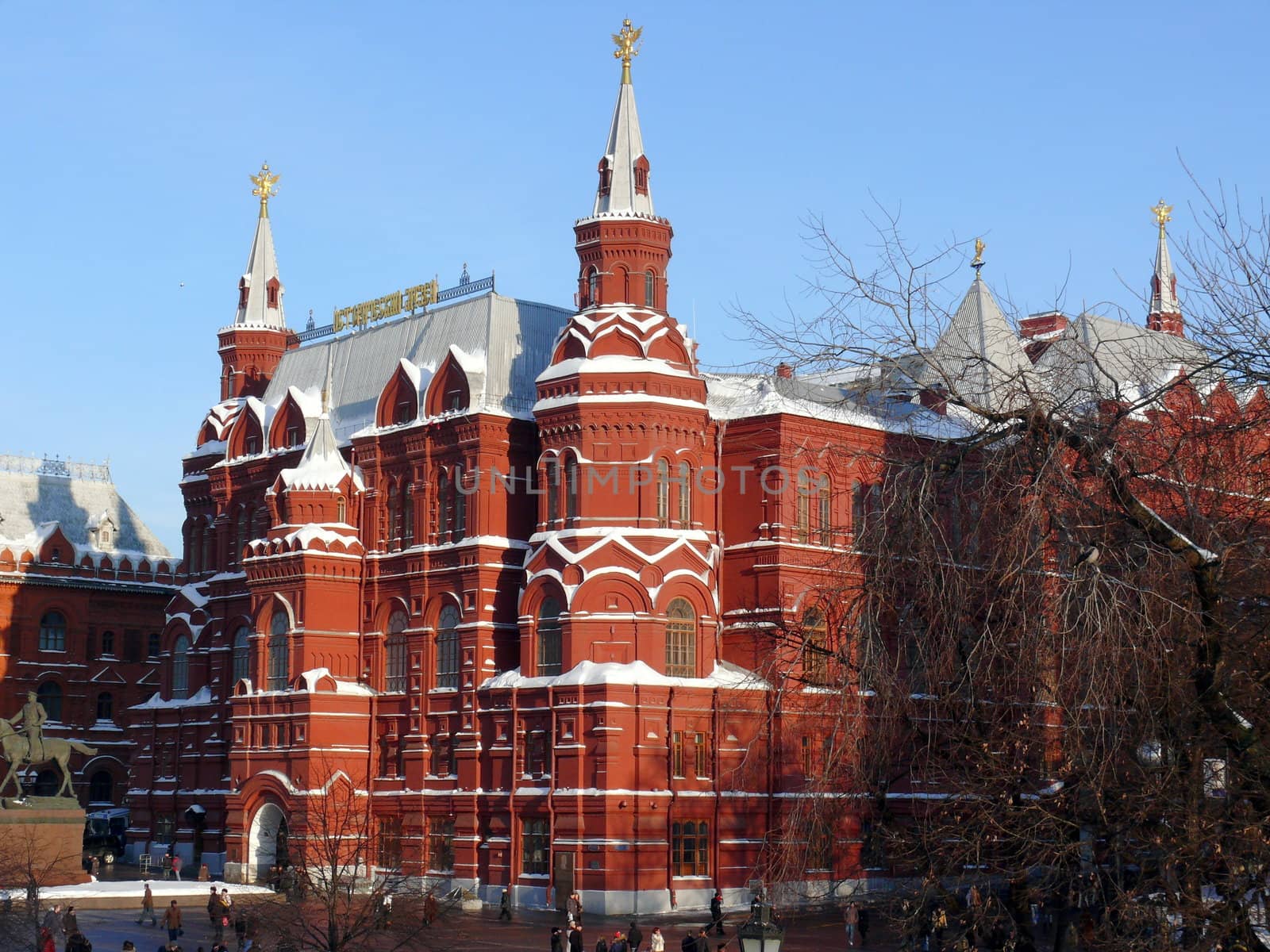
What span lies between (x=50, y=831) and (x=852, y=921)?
1106 inches

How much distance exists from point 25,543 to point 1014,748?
263ft

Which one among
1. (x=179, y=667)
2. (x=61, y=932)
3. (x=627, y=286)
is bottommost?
(x=61, y=932)

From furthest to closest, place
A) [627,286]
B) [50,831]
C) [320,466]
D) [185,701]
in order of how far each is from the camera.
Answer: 1. [185,701]
2. [320,466]
3. [627,286]
4. [50,831]

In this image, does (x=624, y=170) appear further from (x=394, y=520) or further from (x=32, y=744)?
(x=32, y=744)

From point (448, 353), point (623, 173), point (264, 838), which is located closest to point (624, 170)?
point (623, 173)

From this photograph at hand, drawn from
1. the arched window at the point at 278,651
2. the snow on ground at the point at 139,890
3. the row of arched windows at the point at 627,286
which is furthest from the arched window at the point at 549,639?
the arched window at the point at 278,651

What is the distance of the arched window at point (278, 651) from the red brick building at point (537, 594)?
0.12 metres

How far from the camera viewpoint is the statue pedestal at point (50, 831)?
5541 centimetres

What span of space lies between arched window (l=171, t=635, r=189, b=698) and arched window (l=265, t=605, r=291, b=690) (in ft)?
37.8

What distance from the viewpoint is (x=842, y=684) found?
→ 19094 millimetres

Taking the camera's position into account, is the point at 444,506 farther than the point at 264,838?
No

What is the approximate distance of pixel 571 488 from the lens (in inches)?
2339

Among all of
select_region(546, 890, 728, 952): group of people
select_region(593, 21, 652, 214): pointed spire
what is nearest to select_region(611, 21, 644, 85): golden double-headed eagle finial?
select_region(593, 21, 652, 214): pointed spire

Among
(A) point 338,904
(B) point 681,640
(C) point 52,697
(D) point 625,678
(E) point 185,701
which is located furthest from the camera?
(C) point 52,697
